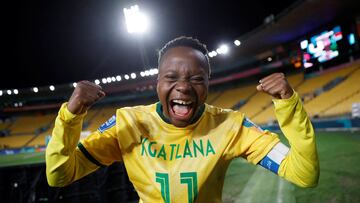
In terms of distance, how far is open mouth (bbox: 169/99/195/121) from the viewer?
1.71m

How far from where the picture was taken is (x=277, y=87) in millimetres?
1555

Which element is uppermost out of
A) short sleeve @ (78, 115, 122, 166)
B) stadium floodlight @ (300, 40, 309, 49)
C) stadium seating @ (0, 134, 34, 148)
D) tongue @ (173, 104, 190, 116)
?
stadium floodlight @ (300, 40, 309, 49)

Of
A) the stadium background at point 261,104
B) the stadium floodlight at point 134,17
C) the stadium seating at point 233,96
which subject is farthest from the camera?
the stadium seating at point 233,96

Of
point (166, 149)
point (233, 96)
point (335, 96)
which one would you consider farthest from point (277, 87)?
point (233, 96)

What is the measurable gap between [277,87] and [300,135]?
0.28 metres

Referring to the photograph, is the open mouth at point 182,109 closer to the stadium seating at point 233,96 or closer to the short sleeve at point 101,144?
the short sleeve at point 101,144

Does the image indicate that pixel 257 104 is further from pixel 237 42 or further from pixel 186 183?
pixel 186 183

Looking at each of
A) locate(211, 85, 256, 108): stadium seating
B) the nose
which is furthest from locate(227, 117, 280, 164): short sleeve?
locate(211, 85, 256, 108): stadium seating

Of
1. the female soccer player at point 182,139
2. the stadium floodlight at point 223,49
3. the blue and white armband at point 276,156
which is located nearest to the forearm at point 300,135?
the female soccer player at point 182,139

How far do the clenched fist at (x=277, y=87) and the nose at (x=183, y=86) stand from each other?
1.34 ft

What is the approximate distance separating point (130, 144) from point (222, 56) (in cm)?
2871

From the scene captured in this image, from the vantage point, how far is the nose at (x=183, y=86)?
165cm

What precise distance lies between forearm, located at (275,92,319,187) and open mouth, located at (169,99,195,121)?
0.49m

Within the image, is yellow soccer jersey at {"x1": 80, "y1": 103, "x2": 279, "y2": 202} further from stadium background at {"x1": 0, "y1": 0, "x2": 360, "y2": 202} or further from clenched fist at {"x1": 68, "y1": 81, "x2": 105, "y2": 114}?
stadium background at {"x1": 0, "y1": 0, "x2": 360, "y2": 202}
